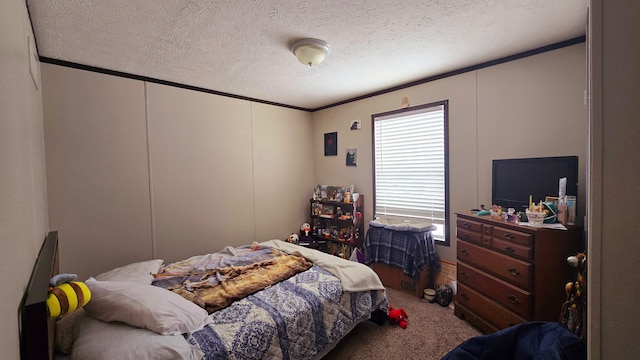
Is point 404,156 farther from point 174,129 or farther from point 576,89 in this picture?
point 174,129

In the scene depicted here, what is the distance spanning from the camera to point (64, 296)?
42.3 inches

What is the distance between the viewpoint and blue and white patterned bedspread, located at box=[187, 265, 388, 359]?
141 cm

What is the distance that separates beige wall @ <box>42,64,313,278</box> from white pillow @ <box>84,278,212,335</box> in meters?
1.30

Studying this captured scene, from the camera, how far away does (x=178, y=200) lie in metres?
2.92

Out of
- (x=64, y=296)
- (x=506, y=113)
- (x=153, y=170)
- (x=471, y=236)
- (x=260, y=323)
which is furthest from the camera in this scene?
(x=153, y=170)

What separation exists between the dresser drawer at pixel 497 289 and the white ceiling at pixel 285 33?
1.99 metres

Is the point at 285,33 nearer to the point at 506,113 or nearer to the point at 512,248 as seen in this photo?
the point at 506,113

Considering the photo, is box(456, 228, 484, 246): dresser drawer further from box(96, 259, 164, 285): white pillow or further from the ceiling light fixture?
box(96, 259, 164, 285): white pillow

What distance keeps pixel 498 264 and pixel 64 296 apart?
273cm

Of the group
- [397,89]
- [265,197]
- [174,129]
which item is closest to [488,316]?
[397,89]

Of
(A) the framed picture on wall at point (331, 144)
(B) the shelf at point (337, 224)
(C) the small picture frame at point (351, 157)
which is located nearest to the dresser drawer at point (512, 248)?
(B) the shelf at point (337, 224)

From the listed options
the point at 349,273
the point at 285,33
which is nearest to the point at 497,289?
the point at 349,273

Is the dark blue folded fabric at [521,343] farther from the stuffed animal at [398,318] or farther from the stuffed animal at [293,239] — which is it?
the stuffed animal at [293,239]

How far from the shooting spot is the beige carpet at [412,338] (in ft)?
6.44
